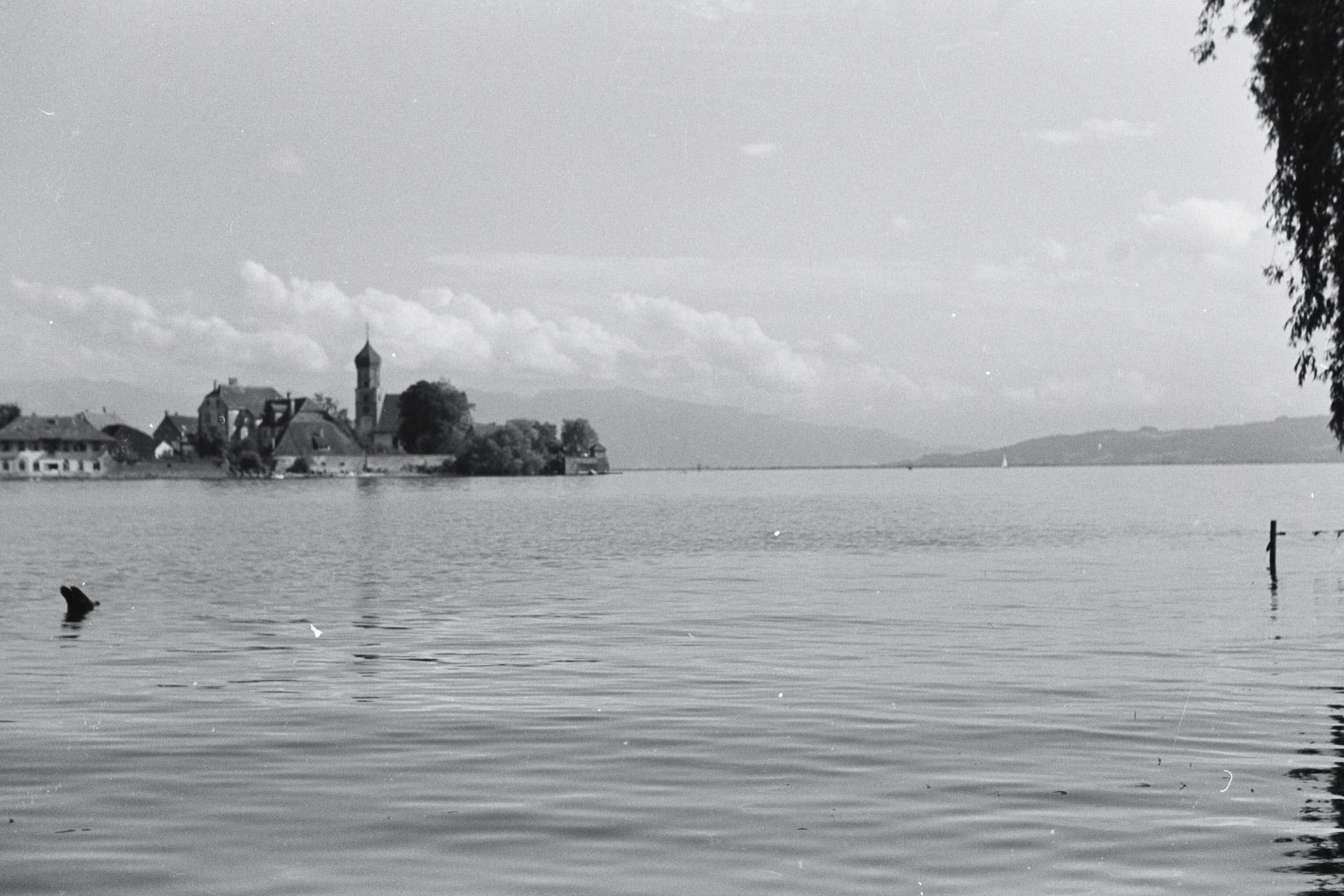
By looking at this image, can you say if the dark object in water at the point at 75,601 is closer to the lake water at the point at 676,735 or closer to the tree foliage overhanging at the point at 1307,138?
the lake water at the point at 676,735

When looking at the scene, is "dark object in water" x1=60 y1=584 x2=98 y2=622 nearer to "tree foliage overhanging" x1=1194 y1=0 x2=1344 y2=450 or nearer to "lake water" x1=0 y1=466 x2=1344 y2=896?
"lake water" x1=0 y1=466 x2=1344 y2=896

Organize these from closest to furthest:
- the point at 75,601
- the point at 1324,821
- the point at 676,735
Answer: the point at 1324,821
the point at 676,735
the point at 75,601

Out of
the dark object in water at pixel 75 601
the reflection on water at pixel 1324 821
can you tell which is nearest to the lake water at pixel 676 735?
the reflection on water at pixel 1324 821

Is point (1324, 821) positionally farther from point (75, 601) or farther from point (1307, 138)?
point (75, 601)

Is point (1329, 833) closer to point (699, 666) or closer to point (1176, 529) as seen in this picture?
point (699, 666)

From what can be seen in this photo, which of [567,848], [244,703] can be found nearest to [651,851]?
[567,848]

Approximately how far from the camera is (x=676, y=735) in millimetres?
17375

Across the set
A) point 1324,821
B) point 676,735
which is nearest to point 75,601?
point 676,735

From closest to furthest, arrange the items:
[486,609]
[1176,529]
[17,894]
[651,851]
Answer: [17,894] → [651,851] → [486,609] → [1176,529]

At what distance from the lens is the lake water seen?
38.1 feet

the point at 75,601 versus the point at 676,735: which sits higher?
the point at 75,601

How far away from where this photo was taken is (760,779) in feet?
48.1

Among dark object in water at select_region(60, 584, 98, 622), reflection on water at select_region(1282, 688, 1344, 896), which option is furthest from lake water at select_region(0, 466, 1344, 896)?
dark object in water at select_region(60, 584, 98, 622)

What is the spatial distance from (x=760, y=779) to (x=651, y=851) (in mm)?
2975
